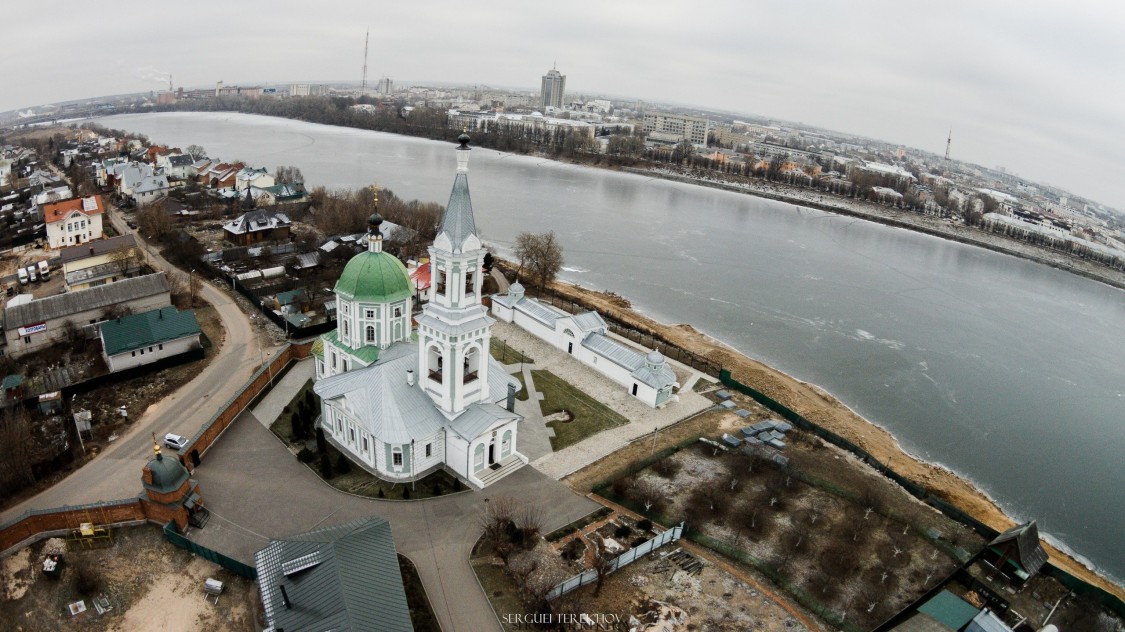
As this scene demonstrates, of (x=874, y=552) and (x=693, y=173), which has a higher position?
(x=693, y=173)

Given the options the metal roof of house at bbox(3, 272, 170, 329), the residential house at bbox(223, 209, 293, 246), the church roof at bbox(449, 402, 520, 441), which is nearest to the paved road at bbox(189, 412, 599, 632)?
the church roof at bbox(449, 402, 520, 441)

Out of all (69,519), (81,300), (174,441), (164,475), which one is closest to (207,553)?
(164,475)

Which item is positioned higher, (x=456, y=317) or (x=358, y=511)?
(x=456, y=317)

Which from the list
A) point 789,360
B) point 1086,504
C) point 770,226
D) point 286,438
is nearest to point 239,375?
point 286,438

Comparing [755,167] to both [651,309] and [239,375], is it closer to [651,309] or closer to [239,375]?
[651,309]

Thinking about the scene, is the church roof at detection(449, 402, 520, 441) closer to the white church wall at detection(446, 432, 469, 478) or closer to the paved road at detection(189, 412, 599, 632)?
the white church wall at detection(446, 432, 469, 478)

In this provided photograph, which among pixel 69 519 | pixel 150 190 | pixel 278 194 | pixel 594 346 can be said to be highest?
pixel 278 194

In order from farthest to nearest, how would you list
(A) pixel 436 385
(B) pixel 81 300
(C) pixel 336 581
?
(B) pixel 81 300
(A) pixel 436 385
(C) pixel 336 581

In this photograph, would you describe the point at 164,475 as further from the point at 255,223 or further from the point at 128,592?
the point at 255,223
